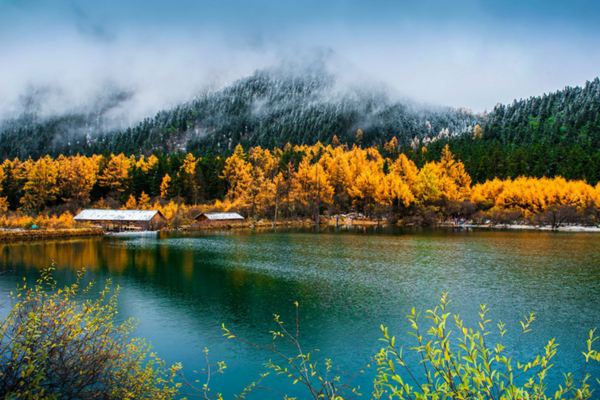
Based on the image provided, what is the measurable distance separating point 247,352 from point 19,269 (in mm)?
17559

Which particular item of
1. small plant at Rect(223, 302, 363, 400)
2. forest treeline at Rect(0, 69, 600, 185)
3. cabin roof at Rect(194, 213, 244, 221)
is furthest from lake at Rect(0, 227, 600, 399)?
forest treeline at Rect(0, 69, 600, 185)

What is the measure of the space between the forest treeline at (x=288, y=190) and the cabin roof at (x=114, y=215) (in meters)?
5.90

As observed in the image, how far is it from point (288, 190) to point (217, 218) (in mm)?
14401

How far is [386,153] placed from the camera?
9694 cm

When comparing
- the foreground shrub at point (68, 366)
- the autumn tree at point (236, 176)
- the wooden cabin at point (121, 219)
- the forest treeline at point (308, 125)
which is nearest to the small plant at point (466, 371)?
the foreground shrub at point (68, 366)

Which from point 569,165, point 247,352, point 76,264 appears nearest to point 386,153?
point 569,165

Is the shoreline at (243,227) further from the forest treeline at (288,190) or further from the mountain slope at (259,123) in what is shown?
the mountain slope at (259,123)

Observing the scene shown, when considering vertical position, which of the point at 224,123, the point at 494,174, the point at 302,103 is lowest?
the point at 494,174

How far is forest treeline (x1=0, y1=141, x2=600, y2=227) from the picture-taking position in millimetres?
58406

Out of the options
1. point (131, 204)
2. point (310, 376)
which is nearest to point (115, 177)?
point (131, 204)

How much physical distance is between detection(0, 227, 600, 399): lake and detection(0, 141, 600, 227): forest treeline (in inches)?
1157

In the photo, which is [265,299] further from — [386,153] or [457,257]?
[386,153]

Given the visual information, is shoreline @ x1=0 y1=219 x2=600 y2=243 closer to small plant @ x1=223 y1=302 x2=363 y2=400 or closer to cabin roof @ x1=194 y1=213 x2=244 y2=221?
cabin roof @ x1=194 y1=213 x2=244 y2=221

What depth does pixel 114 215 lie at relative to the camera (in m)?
49.7
